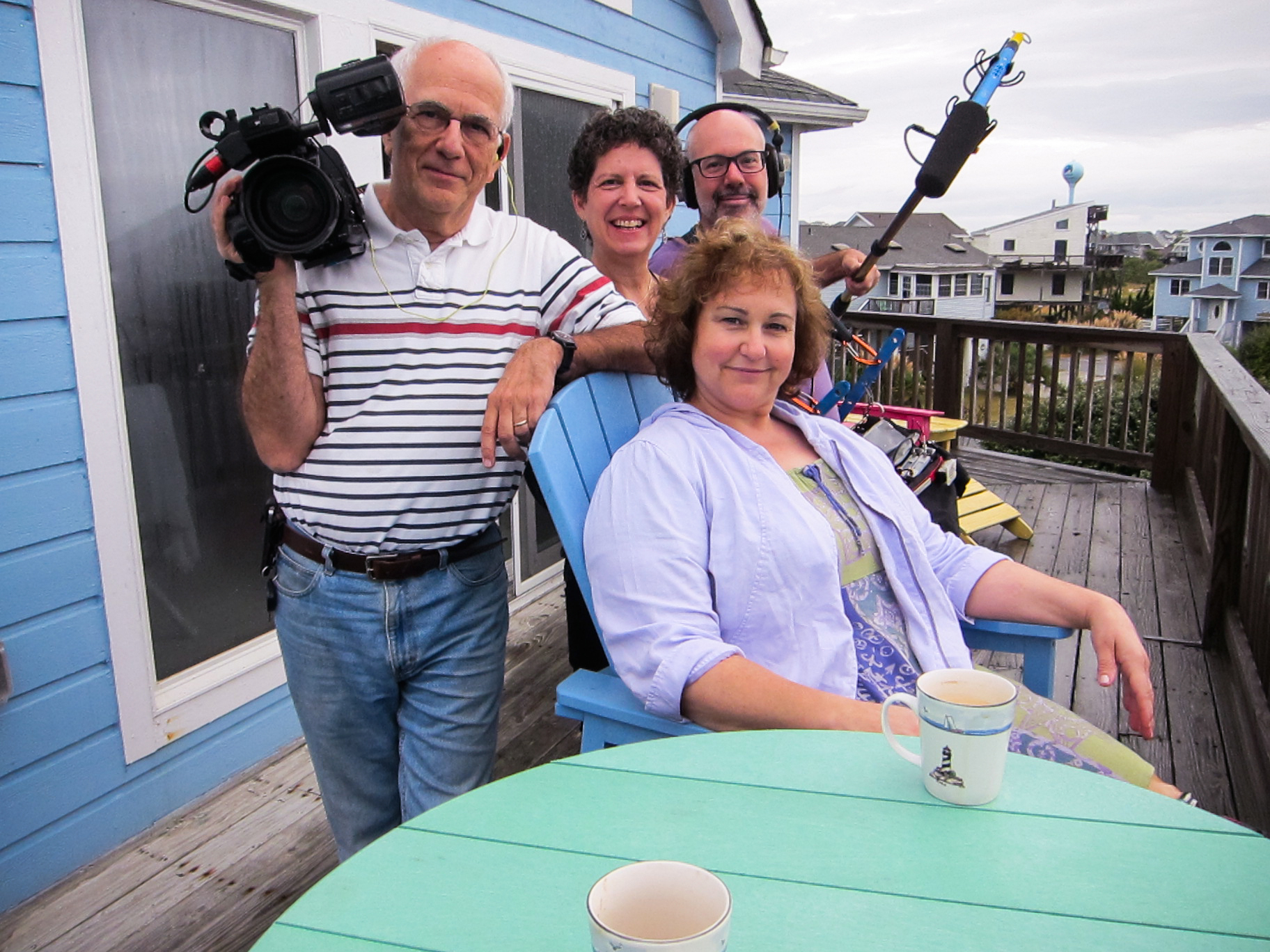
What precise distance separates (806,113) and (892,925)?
19.4ft

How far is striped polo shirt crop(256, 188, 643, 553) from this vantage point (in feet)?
4.18

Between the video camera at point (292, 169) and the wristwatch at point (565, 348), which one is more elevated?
the video camera at point (292, 169)

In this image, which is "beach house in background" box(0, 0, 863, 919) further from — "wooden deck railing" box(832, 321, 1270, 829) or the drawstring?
"wooden deck railing" box(832, 321, 1270, 829)

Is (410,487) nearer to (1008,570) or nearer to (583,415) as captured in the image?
(583,415)

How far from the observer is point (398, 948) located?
667mm

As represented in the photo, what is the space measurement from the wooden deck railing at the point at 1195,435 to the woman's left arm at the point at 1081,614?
0.99 m

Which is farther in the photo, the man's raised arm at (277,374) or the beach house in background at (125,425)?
the beach house in background at (125,425)

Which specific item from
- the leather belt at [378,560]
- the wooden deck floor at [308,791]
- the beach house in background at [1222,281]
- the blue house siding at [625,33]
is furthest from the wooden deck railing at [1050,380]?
the beach house in background at [1222,281]

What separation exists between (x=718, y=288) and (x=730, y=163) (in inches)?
33.2

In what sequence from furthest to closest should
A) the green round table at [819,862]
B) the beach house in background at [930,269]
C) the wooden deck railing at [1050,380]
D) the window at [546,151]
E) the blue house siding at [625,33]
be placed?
1. the beach house in background at [930,269]
2. the wooden deck railing at [1050,380]
3. the window at [546,151]
4. the blue house siding at [625,33]
5. the green round table at [819,862]

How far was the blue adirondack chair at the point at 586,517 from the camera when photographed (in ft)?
4.14

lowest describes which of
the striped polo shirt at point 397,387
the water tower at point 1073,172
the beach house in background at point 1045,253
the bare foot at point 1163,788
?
the bare foot at point 1163,788

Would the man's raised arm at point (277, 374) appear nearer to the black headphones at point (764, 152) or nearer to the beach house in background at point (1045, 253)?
the black headphones at point (764, 152)

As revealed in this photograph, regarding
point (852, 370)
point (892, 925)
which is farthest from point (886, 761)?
point (852, 370)
